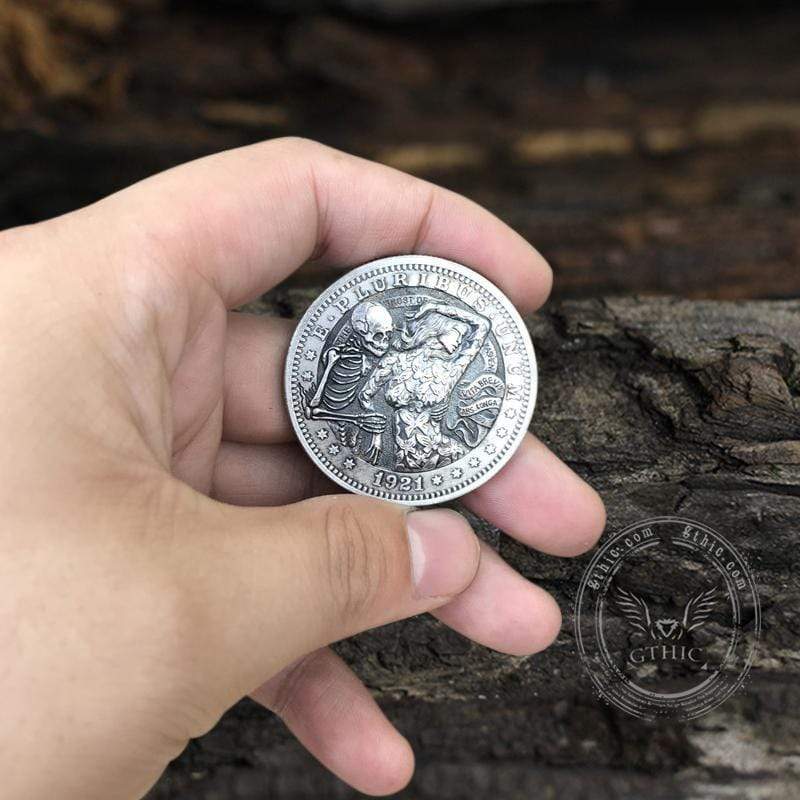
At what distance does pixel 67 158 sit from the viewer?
4.40 meters

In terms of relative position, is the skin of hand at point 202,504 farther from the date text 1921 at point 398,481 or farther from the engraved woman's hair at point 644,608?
the engraved woman's hair at point 644,608

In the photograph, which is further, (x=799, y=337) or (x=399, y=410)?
(x=799, y=337)

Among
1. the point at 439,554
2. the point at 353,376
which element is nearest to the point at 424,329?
the point at 353,376

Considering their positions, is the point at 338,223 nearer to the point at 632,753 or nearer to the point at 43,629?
the point at 43,629

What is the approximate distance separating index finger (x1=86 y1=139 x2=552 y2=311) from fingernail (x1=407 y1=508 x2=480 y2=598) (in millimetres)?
828

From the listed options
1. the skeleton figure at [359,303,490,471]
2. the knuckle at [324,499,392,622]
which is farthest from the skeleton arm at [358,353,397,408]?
the knuckle at [324,499,392,622]

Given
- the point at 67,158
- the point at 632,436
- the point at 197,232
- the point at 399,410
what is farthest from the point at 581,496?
the point at 67,158

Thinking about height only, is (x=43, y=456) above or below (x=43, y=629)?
above

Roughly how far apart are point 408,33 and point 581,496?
393 centimetres

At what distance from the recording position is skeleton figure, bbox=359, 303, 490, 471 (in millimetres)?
2590

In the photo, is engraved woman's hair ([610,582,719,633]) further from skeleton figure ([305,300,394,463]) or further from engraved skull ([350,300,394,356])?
engraved skull ([350,300,394,356])

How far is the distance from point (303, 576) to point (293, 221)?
3.50 feet

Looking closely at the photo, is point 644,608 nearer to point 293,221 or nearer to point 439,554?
point 439,554

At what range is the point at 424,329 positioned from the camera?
2.61 meters
